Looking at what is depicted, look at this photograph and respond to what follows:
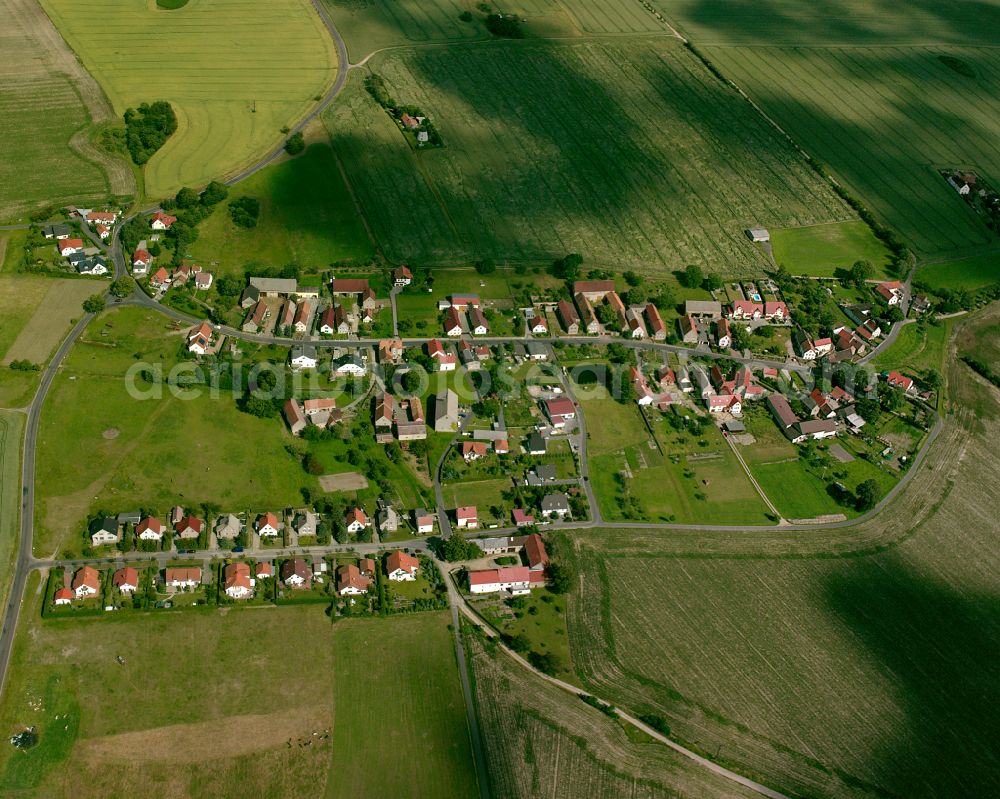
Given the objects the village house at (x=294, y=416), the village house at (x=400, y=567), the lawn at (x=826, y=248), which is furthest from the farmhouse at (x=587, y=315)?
the village house at (x=400, y=567)

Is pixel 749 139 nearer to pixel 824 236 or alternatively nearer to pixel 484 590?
pixel 824 236

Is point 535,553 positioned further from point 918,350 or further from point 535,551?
point 918,350

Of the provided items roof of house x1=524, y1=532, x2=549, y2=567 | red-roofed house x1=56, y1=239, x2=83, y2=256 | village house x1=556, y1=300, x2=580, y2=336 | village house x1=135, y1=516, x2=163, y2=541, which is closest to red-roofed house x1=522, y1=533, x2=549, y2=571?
roof of house x1=524, y1=532, x2=549, y2=567

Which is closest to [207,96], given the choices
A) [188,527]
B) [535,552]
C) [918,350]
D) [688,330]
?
[188,527]

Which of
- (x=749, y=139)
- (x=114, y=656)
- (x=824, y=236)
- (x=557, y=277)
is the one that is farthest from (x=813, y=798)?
(x=749, y=139)

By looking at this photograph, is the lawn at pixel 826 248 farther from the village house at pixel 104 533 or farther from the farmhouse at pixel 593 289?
the village house at pixel 104 533

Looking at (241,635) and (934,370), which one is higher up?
(934,370)
